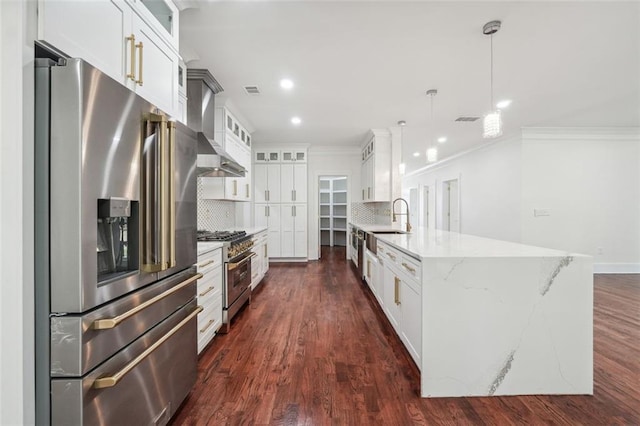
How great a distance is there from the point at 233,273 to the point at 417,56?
110 inches

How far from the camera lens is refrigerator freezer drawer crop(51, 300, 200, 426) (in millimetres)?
1006

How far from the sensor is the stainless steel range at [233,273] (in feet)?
9.25

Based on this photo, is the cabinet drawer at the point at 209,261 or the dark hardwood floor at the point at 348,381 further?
the cabinet drawer at the point at 209,261

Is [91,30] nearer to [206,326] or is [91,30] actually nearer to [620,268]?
[206,326]

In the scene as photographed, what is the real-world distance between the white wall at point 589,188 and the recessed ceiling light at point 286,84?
14.8 feet

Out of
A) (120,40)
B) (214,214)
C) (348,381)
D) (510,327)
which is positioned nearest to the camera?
(120,40)

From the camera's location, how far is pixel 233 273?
2.98 meters

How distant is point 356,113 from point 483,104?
70.3 inches

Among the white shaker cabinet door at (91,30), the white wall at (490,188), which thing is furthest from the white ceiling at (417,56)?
the white wall at (490,188)

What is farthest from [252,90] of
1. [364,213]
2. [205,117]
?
[364,213]

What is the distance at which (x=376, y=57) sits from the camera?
283 cm

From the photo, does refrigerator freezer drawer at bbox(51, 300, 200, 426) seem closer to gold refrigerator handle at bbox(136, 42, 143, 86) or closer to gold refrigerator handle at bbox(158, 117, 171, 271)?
gold refrigerator handle at bbox(158, 117, 171, 271)

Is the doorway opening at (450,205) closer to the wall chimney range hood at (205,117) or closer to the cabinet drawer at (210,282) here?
the wall chimney range hood at (205,117)
